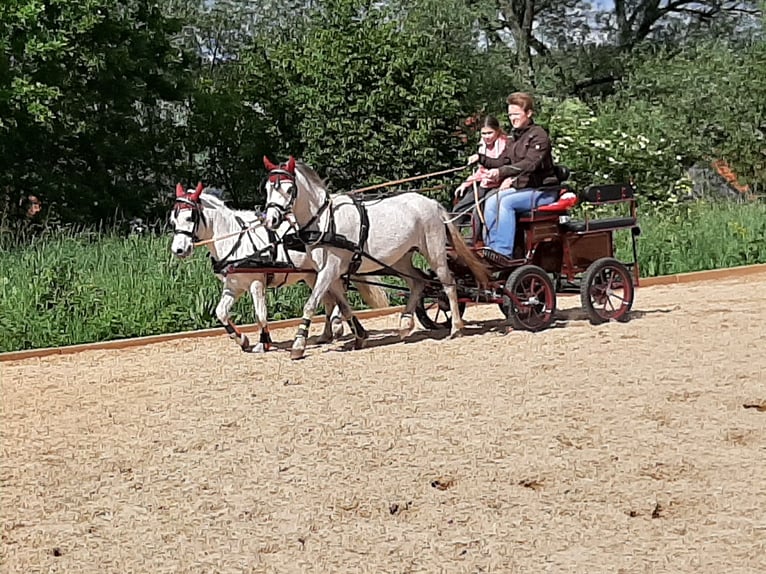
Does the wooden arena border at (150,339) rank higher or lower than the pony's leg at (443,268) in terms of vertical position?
lower

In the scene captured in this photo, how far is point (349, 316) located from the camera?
9.80 meters

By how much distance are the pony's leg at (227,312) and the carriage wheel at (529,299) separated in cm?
216

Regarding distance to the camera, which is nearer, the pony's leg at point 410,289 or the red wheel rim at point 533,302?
the red wheel rim at point 533,302

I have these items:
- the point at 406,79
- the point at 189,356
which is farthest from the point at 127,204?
the point at 189,356

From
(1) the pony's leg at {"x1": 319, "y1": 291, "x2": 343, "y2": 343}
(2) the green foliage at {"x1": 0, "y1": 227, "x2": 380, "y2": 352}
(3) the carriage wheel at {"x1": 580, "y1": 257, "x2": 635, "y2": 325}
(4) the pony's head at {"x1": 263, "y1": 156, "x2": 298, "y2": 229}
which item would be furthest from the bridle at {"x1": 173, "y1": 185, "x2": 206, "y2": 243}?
(3) the carriage wheel at {"x1": 580, "y1": 257, "x2": 635, "y2": 325}

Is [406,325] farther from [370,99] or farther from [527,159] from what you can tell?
[370,99]

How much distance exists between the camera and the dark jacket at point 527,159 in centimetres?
977

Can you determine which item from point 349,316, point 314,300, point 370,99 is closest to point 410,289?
point 349,316

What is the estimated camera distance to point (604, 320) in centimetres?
1028

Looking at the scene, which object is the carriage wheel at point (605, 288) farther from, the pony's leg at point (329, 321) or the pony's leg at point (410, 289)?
the pony's leg at point (329, 321)

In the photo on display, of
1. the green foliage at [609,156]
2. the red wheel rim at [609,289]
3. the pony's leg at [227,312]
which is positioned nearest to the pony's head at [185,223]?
the pony's leg at [227,312]

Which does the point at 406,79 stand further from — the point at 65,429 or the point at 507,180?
the point at 65,429

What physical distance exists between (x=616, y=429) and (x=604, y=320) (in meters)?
3.93

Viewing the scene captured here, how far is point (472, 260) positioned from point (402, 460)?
3995mm
